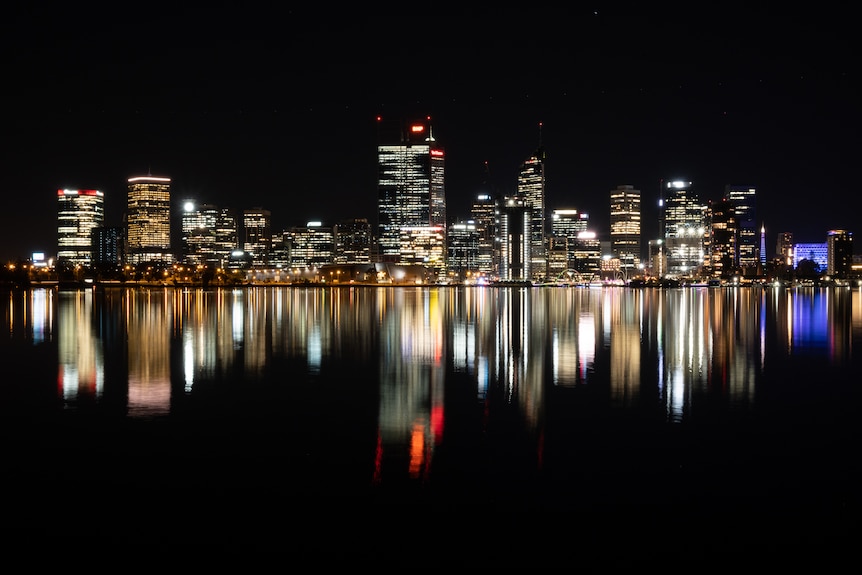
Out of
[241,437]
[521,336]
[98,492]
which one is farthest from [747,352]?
[98,492]

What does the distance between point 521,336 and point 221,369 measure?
1365cm

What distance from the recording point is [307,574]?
712 centimetres

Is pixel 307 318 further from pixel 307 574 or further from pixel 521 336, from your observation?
pixel 307 574

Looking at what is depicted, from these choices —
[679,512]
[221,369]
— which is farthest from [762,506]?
[221,369]

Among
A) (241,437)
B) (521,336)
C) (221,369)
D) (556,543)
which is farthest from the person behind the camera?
(521,336)

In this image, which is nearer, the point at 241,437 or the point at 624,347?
the point at 241,437

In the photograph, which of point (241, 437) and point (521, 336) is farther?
point (521, 336)

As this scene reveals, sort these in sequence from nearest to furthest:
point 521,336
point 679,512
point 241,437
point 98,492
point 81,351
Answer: point 679,512 → point 98,492 → point 241,437 → point 81,351 → point 521,336

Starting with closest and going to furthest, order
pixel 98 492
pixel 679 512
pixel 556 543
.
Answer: pixel 556 543, pixel 679 512, pixel 98 492

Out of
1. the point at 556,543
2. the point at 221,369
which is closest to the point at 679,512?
the point at 556,543

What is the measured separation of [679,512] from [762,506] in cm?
107

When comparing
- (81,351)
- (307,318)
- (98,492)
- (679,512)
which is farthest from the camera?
(307,318)

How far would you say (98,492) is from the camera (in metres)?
9.41

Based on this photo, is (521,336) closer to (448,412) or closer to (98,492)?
(448,412)
